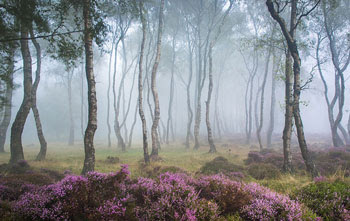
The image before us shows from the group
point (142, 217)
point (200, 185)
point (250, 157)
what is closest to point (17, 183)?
point (142, 217)

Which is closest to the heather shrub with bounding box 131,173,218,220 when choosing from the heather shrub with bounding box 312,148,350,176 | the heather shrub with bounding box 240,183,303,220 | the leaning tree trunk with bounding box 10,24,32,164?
the heather shrub with bounding box 240,183,303,220

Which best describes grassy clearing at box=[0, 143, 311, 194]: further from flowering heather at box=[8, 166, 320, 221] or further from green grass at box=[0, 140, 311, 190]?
flowering heather at box=[8, 166, 320, 221]

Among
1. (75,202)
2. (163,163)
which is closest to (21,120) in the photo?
(163,163)

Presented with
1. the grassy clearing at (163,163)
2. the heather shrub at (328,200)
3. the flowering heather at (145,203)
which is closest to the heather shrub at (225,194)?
the flowering heather at (145,203)

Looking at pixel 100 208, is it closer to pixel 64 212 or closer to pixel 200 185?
pixel 64 212

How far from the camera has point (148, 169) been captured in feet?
34.7

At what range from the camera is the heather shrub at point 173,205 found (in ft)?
12.8

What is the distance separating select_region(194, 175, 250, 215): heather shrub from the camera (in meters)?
4.54

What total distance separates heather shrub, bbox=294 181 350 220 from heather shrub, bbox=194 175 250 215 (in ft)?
5.09

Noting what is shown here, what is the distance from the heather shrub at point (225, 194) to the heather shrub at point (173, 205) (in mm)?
367

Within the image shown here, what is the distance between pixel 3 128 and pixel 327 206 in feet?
82.4

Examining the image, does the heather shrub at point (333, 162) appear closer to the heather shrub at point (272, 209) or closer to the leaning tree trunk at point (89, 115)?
the heather shrub at point (272, 209)

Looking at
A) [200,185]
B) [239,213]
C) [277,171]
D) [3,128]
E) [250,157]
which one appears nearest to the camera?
[239,213]

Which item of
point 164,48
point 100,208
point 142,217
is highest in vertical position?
point 164,48
